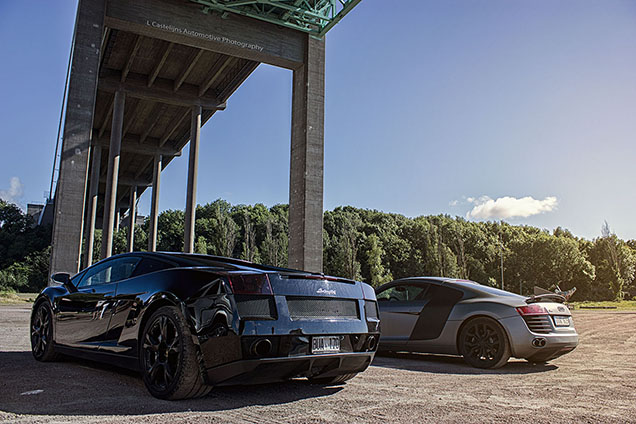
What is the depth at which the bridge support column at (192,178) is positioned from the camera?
27.4 meters

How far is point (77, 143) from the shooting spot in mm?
15750

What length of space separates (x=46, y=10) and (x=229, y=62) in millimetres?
9858

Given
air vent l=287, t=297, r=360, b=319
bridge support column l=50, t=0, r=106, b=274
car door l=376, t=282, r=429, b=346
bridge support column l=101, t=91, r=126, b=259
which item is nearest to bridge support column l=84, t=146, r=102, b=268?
bridge support column l=101, t=91, r=126, b=259

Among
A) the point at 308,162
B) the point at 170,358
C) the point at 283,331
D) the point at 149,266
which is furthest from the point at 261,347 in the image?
the point at 308,162

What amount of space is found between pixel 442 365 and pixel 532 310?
4.18 feet

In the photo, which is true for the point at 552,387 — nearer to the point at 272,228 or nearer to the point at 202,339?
the point at 202,339

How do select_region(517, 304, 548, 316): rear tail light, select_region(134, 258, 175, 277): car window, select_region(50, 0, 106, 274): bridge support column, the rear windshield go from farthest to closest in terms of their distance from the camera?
select_region(50, 0, 106, 274): bridge support column → the rear windshield → select_region(517, 304, 548, 316): rear tail light → select_region(134, 258, 175, 277): car window

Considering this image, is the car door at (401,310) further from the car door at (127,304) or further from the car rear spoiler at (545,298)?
the car door at (127,304)

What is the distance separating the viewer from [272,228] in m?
61.5

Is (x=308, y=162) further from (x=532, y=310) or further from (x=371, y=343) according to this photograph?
(x=371, y=343)

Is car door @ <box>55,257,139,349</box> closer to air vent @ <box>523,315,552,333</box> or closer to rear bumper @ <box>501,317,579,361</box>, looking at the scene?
rear bumper @ <box>501,317,579,361</box>

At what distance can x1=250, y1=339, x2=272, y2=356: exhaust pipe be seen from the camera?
342 centimetres

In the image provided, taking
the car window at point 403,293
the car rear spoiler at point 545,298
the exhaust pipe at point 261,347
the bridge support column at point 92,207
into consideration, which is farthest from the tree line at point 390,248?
the exhaust pipe at point 261,347

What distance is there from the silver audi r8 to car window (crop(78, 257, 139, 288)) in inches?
150
